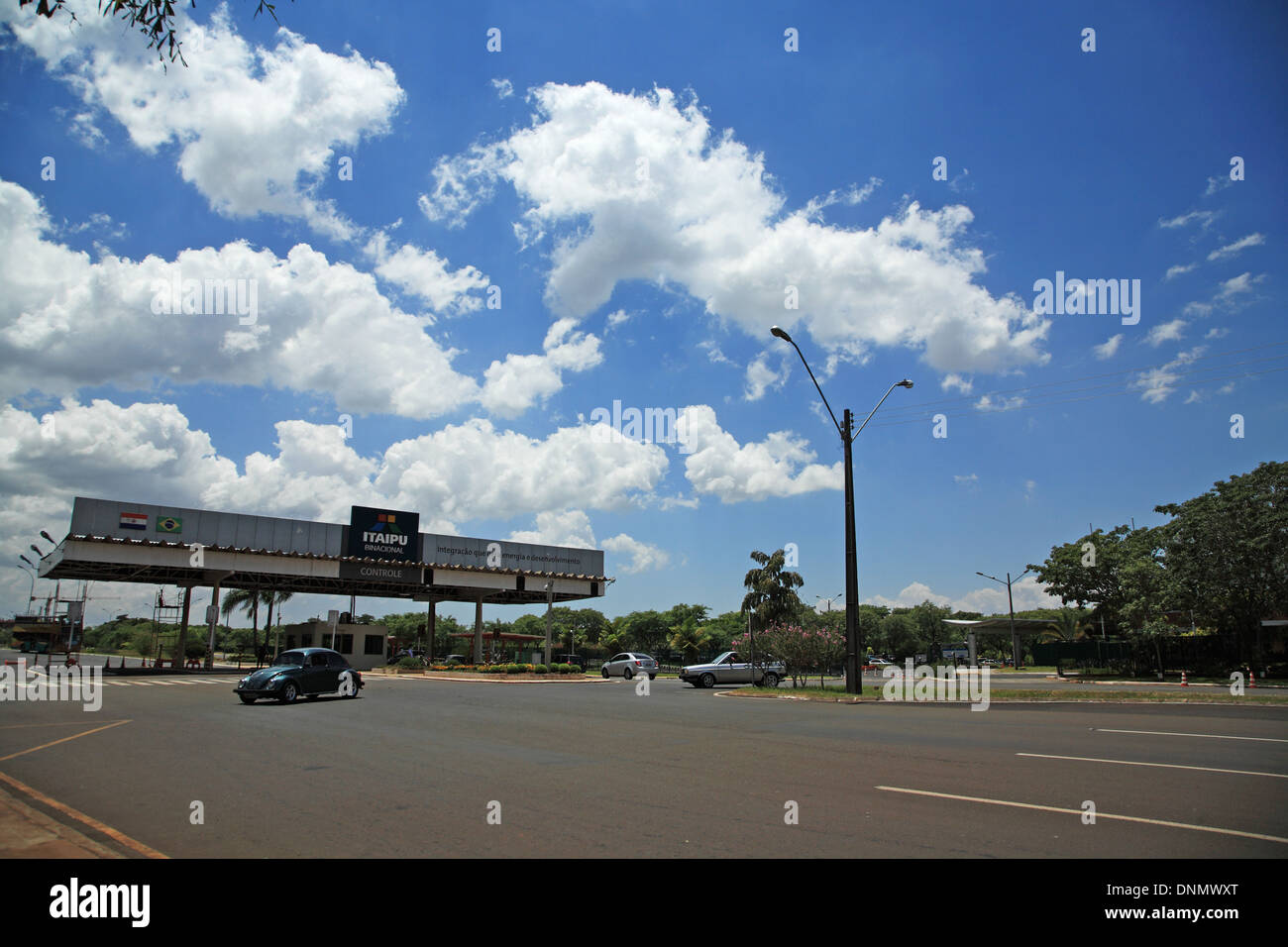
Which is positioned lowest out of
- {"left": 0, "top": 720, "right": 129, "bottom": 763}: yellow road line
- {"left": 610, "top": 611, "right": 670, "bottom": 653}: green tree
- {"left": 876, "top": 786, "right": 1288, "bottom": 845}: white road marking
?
{"left": 610, "top": 611, "right": 670, "bottom": 653}: green tree

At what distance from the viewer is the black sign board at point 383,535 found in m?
48.2

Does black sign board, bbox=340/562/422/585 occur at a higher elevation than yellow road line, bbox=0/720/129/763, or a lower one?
higher

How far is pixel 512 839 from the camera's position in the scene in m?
5.97

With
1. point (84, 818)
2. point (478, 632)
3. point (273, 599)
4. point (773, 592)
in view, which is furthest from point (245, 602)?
point (84, 818)

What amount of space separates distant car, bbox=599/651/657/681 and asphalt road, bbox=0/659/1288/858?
93.5 feet

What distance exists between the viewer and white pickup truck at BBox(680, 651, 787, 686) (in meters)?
32.6

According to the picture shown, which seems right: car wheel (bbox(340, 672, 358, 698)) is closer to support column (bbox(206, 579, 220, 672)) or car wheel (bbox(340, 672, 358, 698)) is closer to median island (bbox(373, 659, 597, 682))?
median island (bbox(373, 659, 597, 682))

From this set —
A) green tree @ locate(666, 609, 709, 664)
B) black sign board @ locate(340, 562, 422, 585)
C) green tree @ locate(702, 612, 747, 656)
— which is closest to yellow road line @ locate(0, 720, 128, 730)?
black sign board @ locate(340, 562, 422, 585)

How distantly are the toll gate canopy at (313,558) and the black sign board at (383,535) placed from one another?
0.06 metres

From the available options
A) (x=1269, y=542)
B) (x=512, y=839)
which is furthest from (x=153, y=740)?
(x=1269, y=542)

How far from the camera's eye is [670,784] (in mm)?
8398

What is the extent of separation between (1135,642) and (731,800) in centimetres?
4350

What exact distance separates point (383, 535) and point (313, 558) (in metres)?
4.36

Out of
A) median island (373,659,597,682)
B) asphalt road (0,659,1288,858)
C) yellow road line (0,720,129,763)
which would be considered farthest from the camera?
median island (373,659,597,682)
